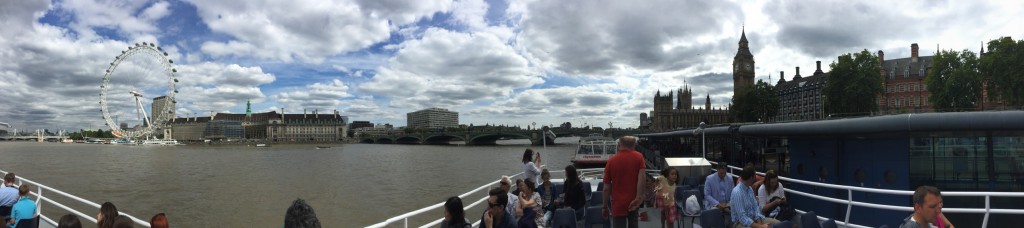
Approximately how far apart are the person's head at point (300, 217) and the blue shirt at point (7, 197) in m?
8.66

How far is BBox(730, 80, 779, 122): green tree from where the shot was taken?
76.6m

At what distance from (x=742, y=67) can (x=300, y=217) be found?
515ft

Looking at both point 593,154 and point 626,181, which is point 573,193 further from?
point 593,154

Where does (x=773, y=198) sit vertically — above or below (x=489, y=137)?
above

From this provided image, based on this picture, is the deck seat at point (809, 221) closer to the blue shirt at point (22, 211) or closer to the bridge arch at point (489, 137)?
the blue shirt at point (22, 211)

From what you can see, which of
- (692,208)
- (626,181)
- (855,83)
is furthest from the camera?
(855,83)

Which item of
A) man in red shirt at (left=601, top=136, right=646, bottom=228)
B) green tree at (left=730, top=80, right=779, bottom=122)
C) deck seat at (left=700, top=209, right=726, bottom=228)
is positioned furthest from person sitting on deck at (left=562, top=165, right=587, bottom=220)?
green tree at (left=730, top=80, right=779, bottom=122)

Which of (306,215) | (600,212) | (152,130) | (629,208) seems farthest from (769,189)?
(152,130)

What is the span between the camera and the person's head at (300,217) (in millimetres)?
3850

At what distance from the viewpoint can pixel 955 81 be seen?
1887 inches

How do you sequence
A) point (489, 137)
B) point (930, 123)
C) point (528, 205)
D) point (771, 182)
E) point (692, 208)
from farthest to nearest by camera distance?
point (489, 137), point (930, 123), point (692, 208), point (771, 182), point (528, 205)

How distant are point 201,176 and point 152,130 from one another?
445ft

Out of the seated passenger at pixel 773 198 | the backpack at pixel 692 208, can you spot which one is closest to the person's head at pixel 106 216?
the backpack at pixel 692 208

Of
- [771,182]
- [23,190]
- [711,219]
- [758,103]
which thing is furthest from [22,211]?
[758,103]
